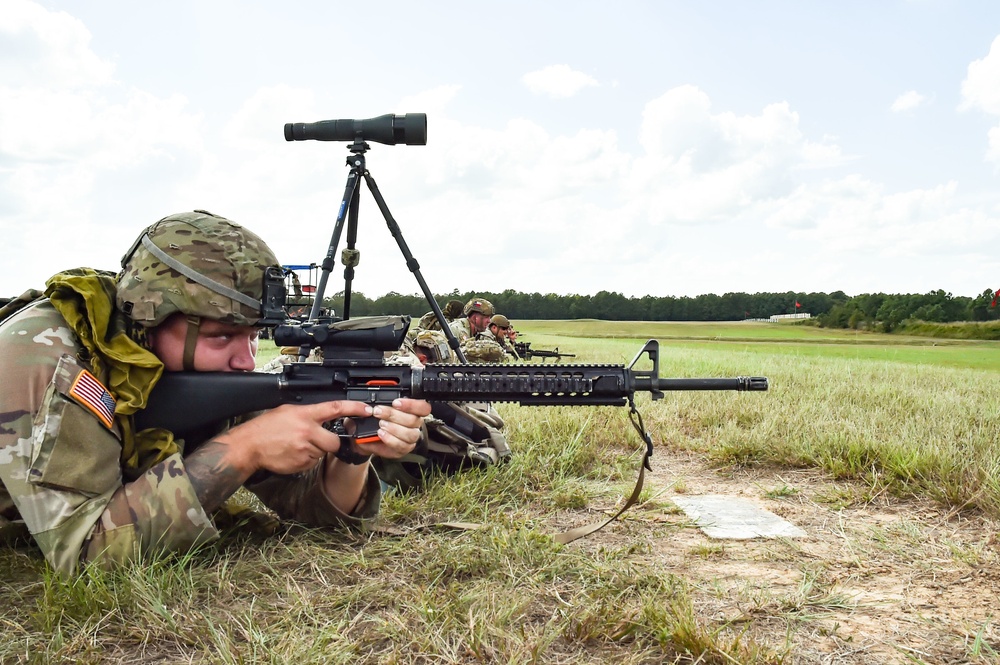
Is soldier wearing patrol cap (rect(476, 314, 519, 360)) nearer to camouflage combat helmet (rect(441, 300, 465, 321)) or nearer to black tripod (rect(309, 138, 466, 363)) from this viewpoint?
camouflage combat helmet (rect(441, 300, 465, 321))

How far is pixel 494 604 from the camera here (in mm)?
2539

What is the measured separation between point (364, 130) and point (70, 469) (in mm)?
4146

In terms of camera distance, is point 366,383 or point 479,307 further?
point 479,307

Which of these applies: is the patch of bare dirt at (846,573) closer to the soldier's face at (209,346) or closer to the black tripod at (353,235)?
the soldier's face at (209,346)

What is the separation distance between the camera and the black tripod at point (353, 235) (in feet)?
19.7

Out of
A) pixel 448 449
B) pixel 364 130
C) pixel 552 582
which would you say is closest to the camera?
pixel 552 582

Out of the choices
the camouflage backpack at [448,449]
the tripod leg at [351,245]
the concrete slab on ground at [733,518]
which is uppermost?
the tripod leg at [351,245]

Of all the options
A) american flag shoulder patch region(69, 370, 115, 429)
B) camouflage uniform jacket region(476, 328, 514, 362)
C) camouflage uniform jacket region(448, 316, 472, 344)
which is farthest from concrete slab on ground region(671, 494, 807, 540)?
camouflage uniform jacket region(448, 316, 472, 344)

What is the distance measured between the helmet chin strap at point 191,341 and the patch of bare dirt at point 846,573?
6.99 feet

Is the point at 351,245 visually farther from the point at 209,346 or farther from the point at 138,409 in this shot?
the point at 138,409

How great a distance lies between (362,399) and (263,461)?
19.3 inches

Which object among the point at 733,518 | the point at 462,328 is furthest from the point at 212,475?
the point at 462,328

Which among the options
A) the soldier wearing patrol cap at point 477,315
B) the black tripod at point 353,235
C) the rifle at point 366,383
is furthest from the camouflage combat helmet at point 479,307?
the rifle at point 366,383

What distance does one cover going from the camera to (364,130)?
5887mm
